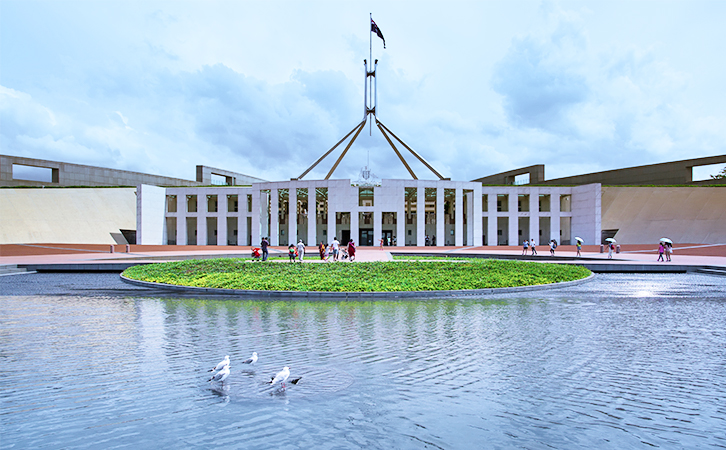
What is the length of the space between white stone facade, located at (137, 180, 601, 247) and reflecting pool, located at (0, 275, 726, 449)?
33.8m

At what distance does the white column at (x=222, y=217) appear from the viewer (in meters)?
47.2

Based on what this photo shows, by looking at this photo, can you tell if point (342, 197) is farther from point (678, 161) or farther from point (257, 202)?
point (678, 161)

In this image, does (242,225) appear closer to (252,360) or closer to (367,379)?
(252,360)

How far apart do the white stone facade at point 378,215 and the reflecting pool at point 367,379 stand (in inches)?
1329

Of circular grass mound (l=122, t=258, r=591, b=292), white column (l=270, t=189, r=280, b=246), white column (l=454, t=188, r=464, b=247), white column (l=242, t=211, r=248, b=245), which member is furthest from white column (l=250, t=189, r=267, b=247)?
circular grass mound (l=122, t=258, r=591, b=292)

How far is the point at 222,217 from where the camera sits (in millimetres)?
47344

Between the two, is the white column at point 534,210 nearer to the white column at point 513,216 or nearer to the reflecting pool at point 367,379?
the white column at point 513,216

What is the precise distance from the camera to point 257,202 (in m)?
45.8

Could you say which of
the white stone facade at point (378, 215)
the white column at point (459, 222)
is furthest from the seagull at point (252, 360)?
the white column at point (459, 222)

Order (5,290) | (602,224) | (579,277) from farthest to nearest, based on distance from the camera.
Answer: (602,224) → (579,277) → (5,290)

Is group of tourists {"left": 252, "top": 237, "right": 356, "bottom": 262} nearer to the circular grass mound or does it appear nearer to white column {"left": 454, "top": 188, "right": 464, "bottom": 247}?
the circular grass mound

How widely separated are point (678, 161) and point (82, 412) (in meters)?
54.4

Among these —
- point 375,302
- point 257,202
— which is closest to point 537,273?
point 375,302

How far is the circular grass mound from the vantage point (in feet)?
43.1
